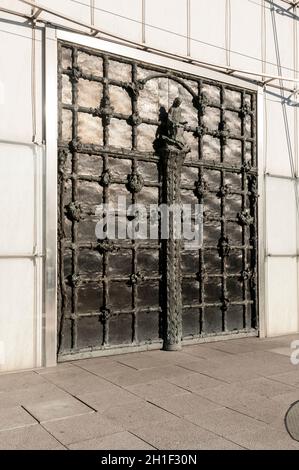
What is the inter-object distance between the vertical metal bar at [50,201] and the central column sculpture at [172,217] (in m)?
1.99

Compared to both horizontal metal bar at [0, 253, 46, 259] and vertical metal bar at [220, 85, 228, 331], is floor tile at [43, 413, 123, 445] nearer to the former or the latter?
horizontal metal bar at [0, 253, 46, 259]

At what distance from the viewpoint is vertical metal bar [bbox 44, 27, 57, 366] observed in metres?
6.68

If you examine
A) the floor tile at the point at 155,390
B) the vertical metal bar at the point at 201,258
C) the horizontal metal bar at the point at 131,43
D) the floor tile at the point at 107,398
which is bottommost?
the floor tile at the point at 155,390

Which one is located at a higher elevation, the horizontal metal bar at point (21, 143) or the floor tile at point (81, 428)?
the horizontal metal bar at point (21, 143)

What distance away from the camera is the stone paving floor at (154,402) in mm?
4047

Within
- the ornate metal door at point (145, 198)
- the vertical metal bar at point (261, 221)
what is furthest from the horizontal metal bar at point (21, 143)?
the vertical metal bar at point (261, 221)

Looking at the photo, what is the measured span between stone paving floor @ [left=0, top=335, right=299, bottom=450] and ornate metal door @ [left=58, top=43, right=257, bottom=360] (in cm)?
75

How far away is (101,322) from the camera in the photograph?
730 cm

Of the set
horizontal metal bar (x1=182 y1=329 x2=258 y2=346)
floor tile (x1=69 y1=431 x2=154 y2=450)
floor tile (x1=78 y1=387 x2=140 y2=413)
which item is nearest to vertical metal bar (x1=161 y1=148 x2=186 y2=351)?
horizontal metal bar (x1=182 y1=329 x2=258 y2=346)

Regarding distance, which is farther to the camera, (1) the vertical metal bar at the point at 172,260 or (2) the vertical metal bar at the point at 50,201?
(1) the vertical metal bar at the point at 172,260

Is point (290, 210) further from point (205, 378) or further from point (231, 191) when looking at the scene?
point (205, 378)

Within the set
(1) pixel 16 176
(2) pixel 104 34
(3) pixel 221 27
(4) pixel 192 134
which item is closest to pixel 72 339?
(1) pixel 16 176

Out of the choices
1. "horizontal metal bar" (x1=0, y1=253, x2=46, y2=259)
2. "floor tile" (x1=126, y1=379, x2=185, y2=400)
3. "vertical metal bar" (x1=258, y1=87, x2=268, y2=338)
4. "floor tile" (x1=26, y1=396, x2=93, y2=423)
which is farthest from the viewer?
"vertical metal bar" (x1=258, y1=87, x2=268, y2=338)

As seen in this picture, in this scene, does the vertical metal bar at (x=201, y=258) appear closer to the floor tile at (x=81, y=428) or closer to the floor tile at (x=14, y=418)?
the floor tile at (x=81, y=428)
